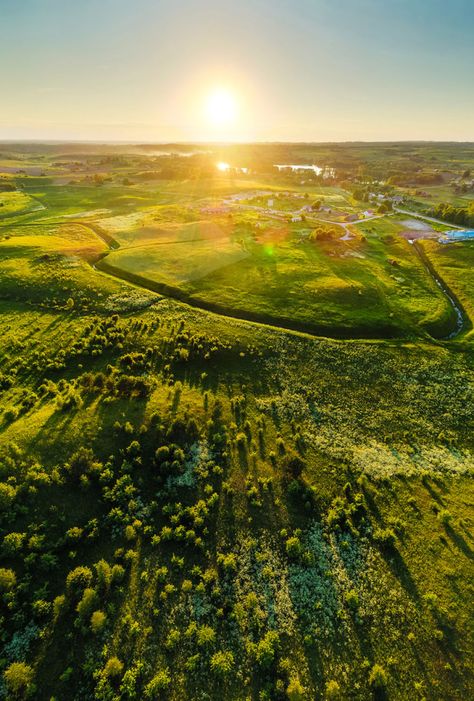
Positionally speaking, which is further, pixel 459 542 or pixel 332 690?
pixel 459 542

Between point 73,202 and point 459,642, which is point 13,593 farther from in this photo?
point 73,202

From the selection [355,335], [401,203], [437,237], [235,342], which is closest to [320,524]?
[235,342]

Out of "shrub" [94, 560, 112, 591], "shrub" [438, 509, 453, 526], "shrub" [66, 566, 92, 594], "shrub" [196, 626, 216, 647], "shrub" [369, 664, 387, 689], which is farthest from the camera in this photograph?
"shrub" [438, 509, 453, 526]

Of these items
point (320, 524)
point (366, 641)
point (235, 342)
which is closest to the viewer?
point (366, 641)

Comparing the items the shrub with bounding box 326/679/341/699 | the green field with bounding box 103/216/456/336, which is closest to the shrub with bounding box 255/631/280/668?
the shrub with bounding box 326/679/341/699

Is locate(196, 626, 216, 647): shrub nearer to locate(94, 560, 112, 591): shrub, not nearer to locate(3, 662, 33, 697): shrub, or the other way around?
locate(94, 560, 112, 591): shrub

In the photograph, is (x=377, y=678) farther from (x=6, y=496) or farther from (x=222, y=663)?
(x=6, y=496)

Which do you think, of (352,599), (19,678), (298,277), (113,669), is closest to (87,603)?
(113,669)
